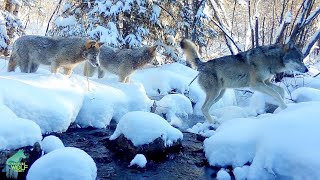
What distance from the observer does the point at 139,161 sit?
6098 mm

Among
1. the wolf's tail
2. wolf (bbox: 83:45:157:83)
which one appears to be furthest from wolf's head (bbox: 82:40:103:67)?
the wolf's tail

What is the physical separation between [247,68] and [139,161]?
13.4 ft

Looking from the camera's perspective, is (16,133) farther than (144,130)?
No

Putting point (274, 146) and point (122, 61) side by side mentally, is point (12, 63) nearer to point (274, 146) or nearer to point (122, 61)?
point (122, 61)

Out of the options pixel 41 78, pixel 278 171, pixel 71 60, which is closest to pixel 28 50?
pixel 71 60

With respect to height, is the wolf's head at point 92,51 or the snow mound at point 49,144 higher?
the wolf's head at point 92,51

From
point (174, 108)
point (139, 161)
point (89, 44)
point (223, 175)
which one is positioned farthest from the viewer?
point (89, 44)

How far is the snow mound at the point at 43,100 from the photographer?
6691mm

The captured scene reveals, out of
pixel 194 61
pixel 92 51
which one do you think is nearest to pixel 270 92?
pixel 194 61

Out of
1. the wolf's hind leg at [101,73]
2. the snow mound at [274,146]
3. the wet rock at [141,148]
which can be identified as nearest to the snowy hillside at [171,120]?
the snow mound at [274,146]

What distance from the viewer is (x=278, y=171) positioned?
5.30 meters

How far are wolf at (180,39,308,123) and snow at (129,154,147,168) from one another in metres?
3.22

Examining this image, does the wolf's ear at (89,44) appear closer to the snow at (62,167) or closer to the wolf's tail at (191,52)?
the wolf's tail at (191,52)

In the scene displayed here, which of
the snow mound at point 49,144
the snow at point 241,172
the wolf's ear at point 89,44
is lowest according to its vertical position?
the snow at point 241,172
